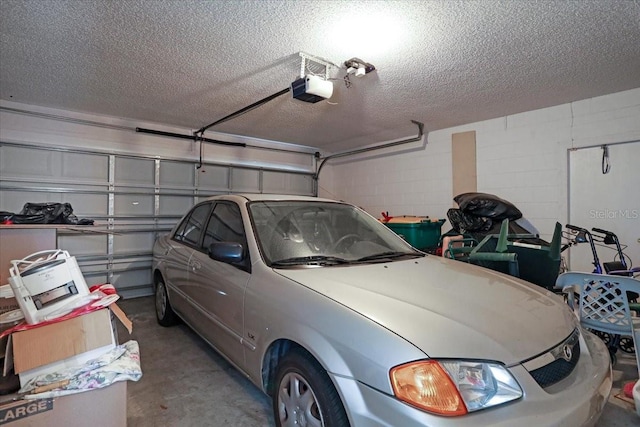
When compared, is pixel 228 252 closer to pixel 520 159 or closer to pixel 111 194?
pixel 111 194

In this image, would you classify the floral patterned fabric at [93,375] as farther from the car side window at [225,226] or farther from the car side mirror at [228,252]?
the car side window at [225,226]

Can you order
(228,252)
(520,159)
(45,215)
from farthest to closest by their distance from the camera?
(520,159), (45,215), (228,252)

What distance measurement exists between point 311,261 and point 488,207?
3.23 meters

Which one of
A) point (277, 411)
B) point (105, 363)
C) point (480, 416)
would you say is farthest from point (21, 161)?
point (480, 416)

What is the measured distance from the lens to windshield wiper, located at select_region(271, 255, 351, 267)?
1.80 meters

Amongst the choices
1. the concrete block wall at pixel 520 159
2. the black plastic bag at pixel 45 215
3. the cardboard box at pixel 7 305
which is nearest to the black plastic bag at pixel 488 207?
the concrete block wall at pixel 520 159

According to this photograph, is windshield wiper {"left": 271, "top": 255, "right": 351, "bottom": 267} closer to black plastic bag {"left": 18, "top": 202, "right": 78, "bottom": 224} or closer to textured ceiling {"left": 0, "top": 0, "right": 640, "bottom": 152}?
textured ceiling {"left": 0, "top": 0, "right": 640, "bottom": 152}

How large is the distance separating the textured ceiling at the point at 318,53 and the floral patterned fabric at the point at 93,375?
88.1 inches

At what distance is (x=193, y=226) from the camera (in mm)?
2941

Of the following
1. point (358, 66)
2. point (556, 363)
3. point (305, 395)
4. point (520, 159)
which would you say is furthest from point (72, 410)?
point (520, 159)

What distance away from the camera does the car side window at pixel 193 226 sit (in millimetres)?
2771

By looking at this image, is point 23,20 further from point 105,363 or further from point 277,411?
point 277,411

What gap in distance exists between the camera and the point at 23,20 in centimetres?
232

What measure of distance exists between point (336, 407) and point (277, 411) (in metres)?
0.51
